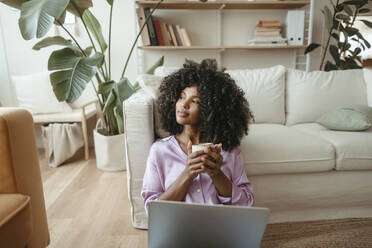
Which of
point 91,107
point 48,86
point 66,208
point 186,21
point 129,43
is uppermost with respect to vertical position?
point 186,21

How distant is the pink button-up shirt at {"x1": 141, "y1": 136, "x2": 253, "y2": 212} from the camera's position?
0.92 meters

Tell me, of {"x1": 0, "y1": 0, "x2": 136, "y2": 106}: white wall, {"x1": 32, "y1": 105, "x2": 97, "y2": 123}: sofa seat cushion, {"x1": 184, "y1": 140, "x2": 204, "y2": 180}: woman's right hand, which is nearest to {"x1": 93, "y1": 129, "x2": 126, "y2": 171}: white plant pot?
{"x1": 32, "y1": 105, "x2": 97, "y2": 123}: sofa seat cushion

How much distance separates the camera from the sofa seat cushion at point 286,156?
55.3 inches

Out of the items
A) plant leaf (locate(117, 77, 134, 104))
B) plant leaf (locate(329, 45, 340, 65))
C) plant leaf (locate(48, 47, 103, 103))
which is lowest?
plant leaf (locate(117, 77, 134, 104))

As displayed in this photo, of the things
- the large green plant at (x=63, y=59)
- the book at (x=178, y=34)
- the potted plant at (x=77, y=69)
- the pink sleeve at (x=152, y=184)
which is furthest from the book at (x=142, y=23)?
the pink sleeve at (x=152, y=184)

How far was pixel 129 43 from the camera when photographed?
9.05 ft

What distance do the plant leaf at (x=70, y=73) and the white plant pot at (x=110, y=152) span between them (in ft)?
2.28

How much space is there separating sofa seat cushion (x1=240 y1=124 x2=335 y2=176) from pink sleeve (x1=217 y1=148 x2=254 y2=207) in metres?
0.41

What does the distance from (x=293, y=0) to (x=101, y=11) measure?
1.88m

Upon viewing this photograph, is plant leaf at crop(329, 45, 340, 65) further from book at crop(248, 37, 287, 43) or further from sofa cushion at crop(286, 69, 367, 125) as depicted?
sofa cushion at crop(286, 69, 367, 125)

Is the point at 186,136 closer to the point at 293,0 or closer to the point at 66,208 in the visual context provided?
the point at 66,208

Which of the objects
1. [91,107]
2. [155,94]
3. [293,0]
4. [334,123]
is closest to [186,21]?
[293,0]

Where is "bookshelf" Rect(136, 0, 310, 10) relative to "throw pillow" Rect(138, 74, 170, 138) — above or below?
above

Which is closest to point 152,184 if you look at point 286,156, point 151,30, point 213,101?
point 213,101
